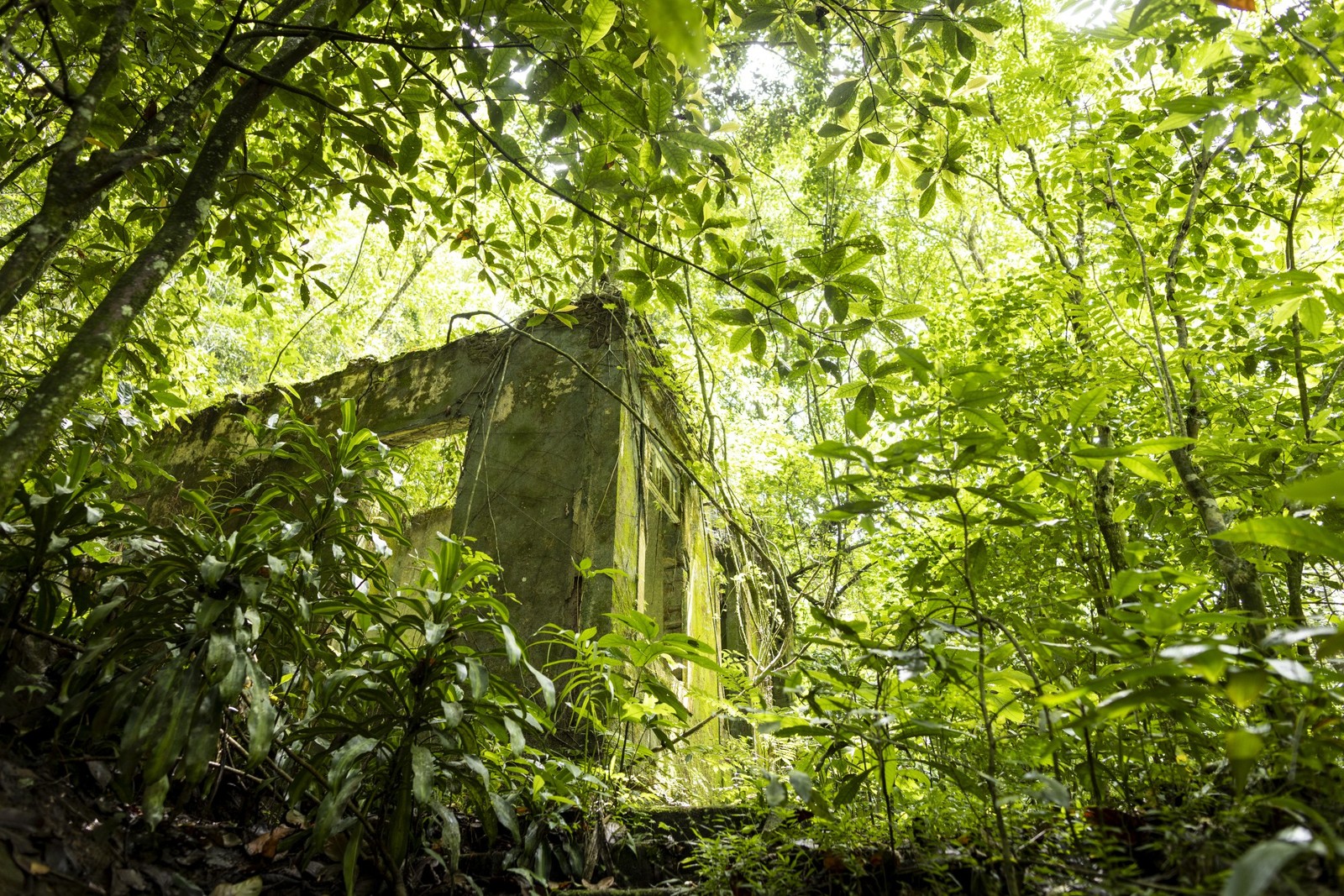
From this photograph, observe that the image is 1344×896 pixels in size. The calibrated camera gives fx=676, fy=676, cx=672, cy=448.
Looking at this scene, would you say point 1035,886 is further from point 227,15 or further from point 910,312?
point 227,15

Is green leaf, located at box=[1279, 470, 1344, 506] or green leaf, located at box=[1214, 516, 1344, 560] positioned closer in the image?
green leaf, located at box=[1279, 470, 1344, 506]

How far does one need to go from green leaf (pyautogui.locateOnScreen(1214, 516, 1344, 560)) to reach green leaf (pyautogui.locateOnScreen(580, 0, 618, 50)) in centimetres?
147

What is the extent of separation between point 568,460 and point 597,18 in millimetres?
2739

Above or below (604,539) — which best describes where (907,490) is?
below

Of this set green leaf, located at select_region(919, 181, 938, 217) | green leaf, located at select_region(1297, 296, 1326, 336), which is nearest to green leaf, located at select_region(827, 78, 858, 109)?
green leaf, located at select_region(919, 181, 938, 217)

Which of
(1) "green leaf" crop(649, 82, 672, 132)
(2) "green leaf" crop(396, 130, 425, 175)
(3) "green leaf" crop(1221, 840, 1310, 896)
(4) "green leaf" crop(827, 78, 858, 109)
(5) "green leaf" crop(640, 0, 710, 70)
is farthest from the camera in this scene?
(2) "green leaf" crop(396, 130, 425, 175)

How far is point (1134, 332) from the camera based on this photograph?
3078 millimetres

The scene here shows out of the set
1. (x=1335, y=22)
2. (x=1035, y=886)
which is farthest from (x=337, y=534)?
(x=1335, y=22)

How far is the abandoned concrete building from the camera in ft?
12.1

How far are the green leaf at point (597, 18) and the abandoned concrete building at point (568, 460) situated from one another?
1514 mm

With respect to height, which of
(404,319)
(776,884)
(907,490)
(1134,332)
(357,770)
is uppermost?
(404,319)

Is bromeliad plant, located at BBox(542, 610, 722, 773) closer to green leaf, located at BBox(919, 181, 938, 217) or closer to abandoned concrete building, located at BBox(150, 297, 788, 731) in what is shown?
abandoned concrete building, located at BBox(150, 297, 788, 731)

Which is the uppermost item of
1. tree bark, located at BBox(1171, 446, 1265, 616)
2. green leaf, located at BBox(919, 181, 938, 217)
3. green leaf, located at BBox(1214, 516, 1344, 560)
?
green leaf, located at BBox(919, 181, 938, 217)

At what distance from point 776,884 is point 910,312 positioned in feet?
4.21
